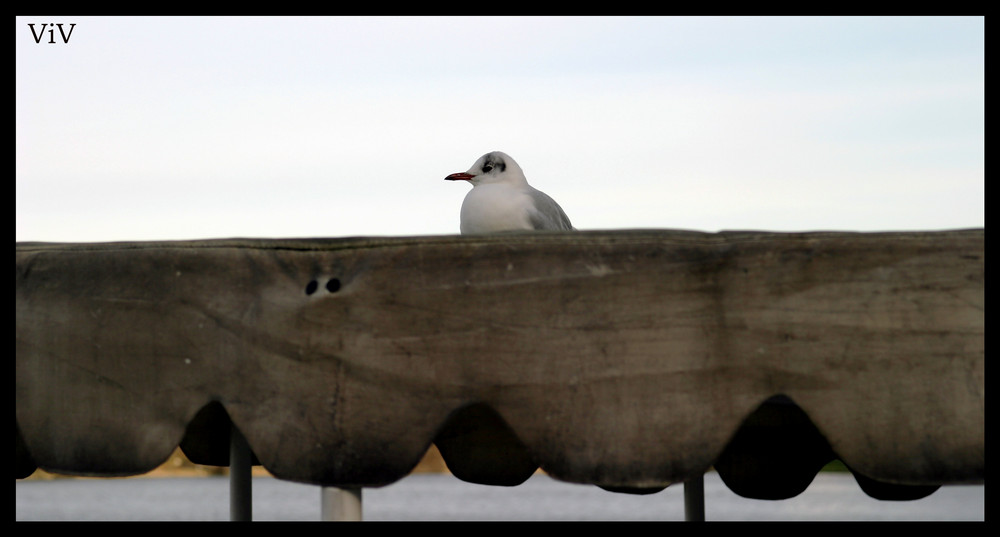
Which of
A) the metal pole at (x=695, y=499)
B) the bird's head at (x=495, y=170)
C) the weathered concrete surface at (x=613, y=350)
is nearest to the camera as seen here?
→ the weathered concrete surface at (x=613, y=350)

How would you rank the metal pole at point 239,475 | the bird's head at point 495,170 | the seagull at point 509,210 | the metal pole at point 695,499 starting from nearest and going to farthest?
the metal pole at point 239,475 < the metal pole at point 695,499 < the seagull at point 509,210 < the bird's head at point 495,170

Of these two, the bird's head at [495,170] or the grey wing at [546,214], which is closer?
the grey wing at [546,214]

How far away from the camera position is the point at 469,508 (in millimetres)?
31422

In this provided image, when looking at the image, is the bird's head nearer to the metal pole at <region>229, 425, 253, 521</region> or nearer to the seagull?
the seagull

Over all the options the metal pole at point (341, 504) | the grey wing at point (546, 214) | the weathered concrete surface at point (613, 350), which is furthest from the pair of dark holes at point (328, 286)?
the grey wing at point (546, 214)

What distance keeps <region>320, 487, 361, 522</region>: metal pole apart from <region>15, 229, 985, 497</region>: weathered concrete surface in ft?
0.31

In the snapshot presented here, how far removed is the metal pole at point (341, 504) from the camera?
1990 mm

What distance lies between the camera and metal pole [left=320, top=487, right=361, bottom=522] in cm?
199

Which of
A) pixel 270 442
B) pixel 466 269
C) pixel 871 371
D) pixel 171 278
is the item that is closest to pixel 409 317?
pixel 466 269

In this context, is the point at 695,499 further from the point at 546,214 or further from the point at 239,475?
the point at 239,475

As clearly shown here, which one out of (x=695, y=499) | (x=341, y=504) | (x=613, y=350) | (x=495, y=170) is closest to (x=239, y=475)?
(x=341, y=504)

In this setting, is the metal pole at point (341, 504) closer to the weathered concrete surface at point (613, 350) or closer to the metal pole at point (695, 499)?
the weathered concrete surface at point (613, 350)

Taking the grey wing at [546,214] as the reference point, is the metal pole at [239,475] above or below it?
below

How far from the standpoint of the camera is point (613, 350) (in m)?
1.90
